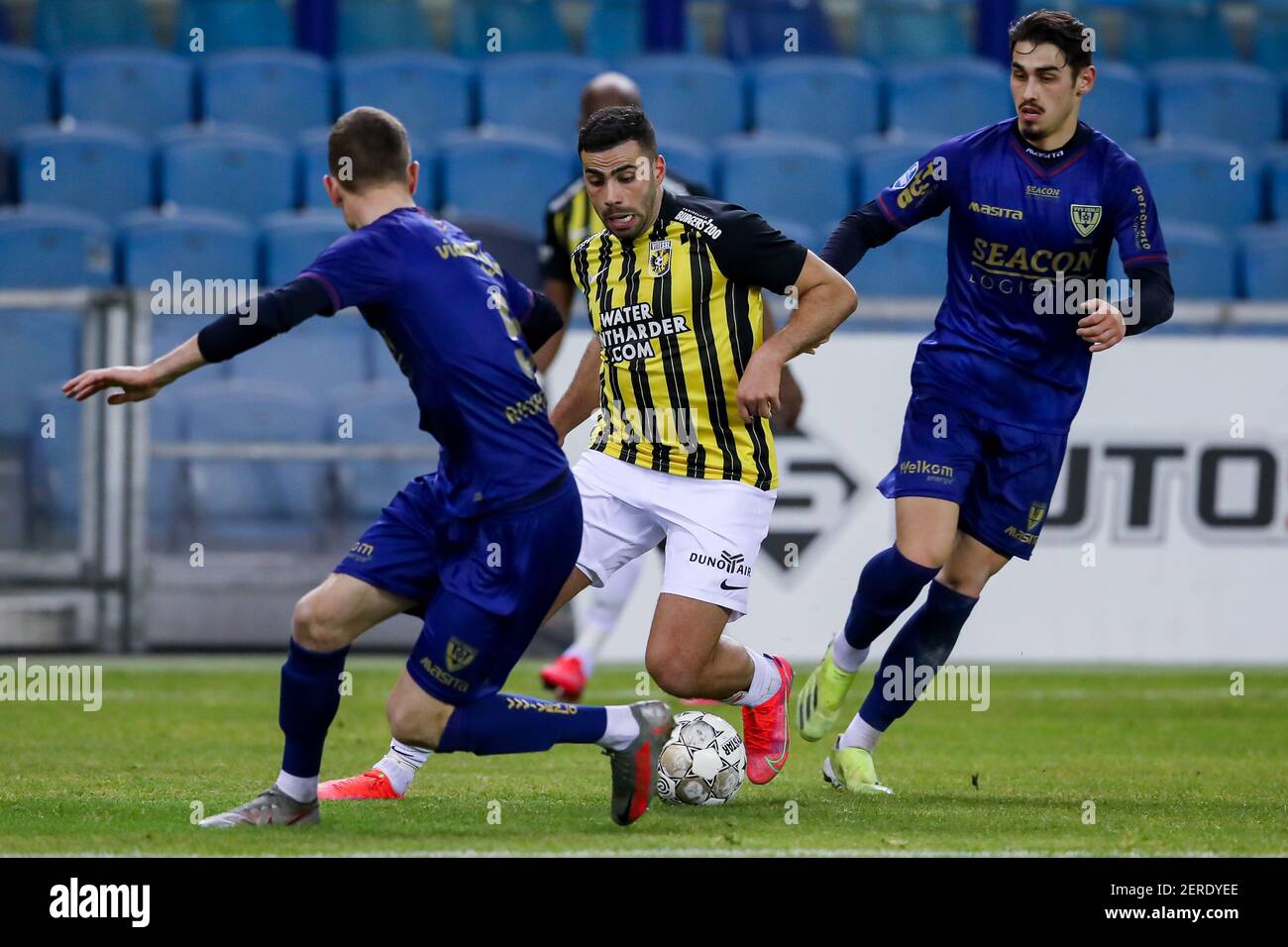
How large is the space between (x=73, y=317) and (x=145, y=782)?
4637 mm

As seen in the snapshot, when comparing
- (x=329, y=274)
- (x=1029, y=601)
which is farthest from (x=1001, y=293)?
(x=1029, y=601)

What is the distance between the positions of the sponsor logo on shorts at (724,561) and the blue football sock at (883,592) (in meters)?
0.51

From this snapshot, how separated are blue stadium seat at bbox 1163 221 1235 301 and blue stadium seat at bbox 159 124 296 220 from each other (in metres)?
6.10

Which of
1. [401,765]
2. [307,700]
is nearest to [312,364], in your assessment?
[401,765]

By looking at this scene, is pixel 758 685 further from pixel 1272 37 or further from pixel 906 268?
pixel 1272 37

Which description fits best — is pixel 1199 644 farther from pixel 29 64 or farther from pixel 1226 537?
pixel 29 64

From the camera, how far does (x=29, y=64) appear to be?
13062 millimetres

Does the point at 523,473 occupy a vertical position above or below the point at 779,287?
below

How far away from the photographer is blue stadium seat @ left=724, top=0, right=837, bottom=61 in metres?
14.5

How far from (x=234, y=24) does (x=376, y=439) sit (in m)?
5.48

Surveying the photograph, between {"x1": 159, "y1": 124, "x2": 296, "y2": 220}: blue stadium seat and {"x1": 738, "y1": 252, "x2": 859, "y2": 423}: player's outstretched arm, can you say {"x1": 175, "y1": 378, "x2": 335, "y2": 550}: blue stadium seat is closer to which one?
{"x1": 159, "y1": 124, "x2": 296, "y2": 220}: blue stadium seat

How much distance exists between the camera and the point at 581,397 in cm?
614

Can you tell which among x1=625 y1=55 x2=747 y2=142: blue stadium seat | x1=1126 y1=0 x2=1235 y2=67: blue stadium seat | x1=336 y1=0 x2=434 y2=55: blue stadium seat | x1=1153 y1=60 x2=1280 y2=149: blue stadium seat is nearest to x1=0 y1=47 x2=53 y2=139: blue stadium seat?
x1=336 y1=0 x2=434 y2=55: blue stadium seat

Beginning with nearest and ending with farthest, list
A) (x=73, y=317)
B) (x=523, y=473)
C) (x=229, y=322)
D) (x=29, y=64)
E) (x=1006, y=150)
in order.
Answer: (x=229, y=322) → (x=523, y=473) → (x=1006, y=150) → (x=73, y=317) → (x=29, y=64)
